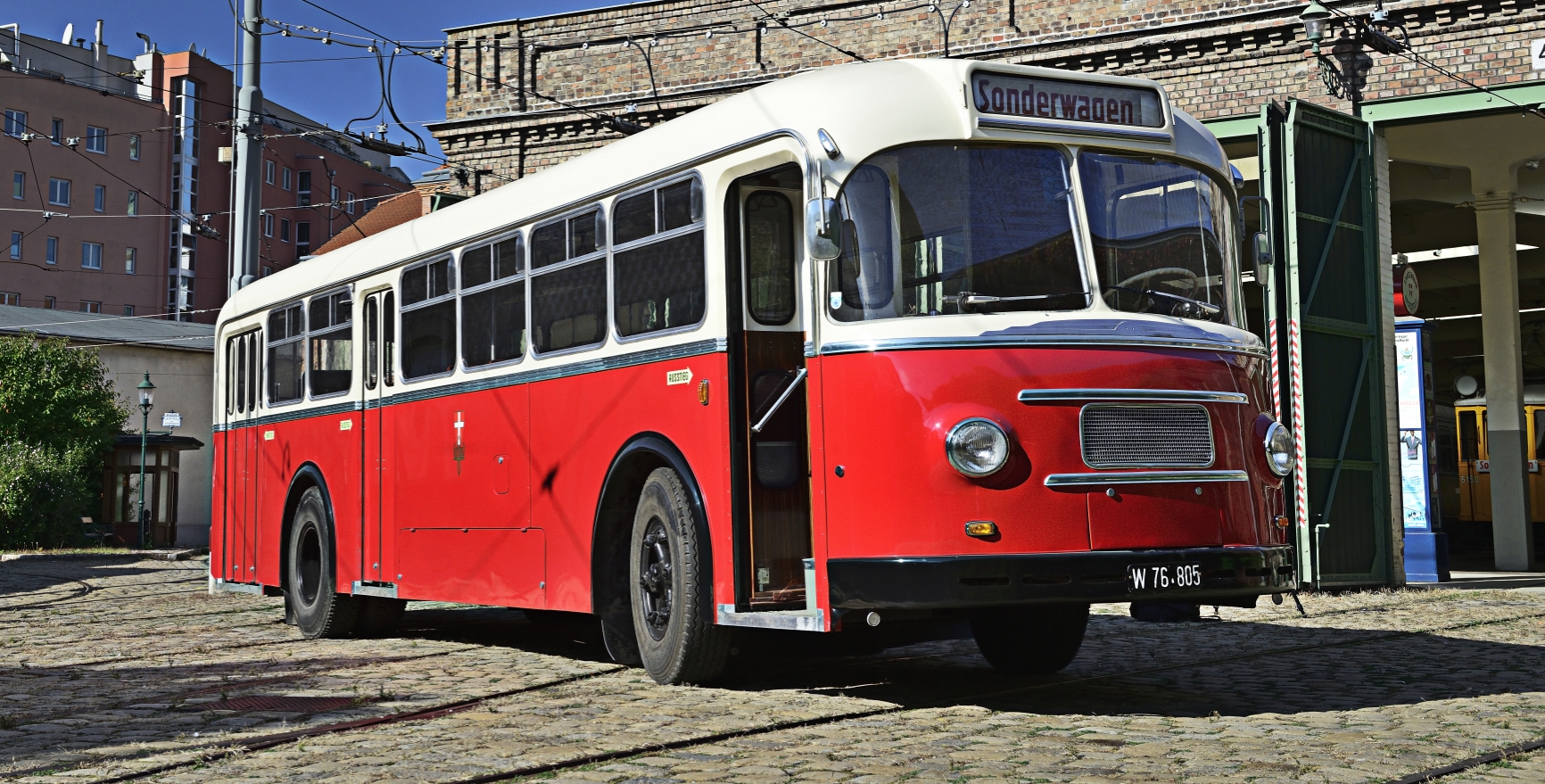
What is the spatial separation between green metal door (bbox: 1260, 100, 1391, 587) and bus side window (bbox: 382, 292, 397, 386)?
8296 millimetres

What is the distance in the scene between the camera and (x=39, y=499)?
3666 centimetres

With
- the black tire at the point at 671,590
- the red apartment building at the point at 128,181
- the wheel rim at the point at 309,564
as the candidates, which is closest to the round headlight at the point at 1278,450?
the black tire at the point at 671,590

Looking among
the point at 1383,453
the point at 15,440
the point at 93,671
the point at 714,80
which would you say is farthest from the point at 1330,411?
the point at 15,440

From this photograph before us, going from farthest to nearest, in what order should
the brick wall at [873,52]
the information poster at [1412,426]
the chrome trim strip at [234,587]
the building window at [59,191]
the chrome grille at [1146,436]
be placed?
the building window at [59,191]
the information poster at [1412,426]
the brick wall at [873,52]
the chrome trim strip at [234,587]
the chrome grille at [1146,436]

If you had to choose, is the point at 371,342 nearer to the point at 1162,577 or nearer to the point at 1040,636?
the point at 1040,636

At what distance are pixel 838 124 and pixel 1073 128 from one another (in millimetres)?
A: 1061

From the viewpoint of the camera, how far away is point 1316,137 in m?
17.2

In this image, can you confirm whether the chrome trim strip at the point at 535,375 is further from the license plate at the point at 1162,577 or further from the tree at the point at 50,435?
the tree at the point at 50,435

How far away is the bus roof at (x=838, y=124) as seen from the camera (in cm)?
772

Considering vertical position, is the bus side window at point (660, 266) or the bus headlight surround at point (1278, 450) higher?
the bus side window at point (660, 266)

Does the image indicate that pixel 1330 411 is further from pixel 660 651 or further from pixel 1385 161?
pixel 660 651

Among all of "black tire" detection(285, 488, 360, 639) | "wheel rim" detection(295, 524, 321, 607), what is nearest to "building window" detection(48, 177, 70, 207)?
"black tire" detection(285, 488, 360, 639)

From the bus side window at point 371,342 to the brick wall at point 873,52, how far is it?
10638mm

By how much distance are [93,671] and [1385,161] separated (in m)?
13.8
